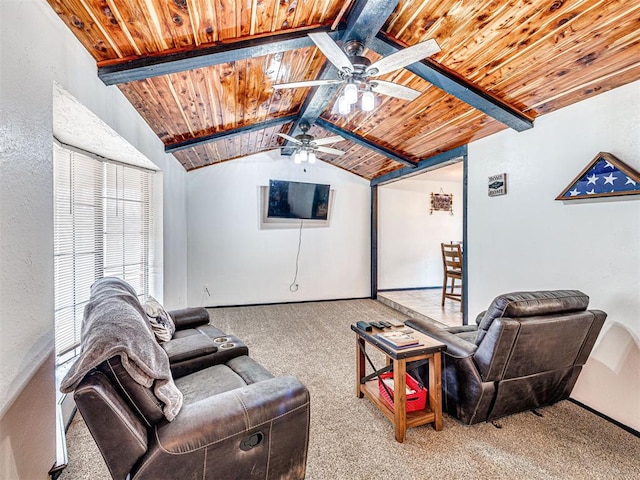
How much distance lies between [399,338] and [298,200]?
3797 millimetres

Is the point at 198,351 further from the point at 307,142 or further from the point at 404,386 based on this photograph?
the point at 307,142

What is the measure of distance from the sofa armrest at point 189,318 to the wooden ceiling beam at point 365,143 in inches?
112

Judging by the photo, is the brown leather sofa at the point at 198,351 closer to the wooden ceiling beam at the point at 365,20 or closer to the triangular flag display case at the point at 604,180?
the wooden ceiling beam at the point at 365,20

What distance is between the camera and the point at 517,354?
184cm

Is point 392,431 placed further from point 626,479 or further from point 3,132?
point 3,132

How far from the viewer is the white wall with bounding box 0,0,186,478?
117cm

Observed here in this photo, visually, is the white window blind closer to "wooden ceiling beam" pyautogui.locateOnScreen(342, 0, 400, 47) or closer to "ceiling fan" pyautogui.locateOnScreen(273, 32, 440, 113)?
"ceiling fan" pyautogui.locateOnScreen(273, 32, 440, 113)

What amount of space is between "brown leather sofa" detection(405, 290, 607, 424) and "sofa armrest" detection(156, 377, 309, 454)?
45.7 inches

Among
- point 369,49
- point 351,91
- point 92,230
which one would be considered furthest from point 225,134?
point 351,91

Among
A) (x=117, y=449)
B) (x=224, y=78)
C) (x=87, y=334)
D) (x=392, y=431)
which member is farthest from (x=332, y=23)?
(x=392, y=431)

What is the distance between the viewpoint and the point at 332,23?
2135mm

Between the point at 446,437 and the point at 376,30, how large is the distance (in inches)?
108

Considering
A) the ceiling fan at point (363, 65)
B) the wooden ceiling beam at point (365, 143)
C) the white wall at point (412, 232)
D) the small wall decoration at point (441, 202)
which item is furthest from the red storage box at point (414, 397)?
the small wall decoration at point (441, 202)

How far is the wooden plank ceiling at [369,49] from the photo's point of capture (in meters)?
1.73
